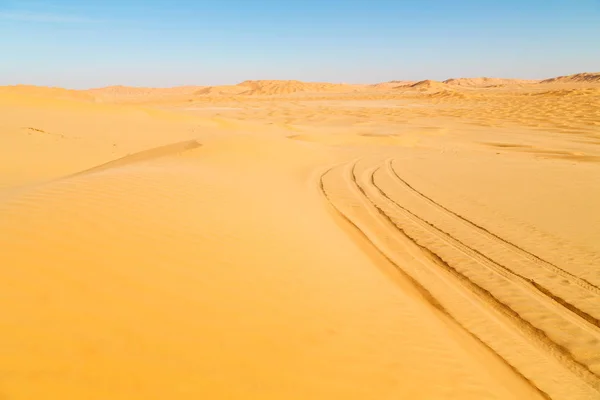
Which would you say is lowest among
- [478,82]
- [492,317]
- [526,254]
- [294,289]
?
[492,317]

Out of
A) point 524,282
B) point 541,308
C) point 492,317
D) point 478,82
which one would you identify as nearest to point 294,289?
point 492,317

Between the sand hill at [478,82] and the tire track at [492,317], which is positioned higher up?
the sand hill at [478,82]

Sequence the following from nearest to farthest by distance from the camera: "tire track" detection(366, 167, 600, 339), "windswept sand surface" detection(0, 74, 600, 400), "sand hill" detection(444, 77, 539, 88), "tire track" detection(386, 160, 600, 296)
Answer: "windswept sand surface" detection(0, 74, 600, 400)
"tire track" detection(366, 167, 600, 339)
"tire track" detection(386, 160, 600, 296)
"sand hill" detection(444, 77, 539, 88)

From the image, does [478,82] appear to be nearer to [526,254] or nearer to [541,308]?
[526,254]

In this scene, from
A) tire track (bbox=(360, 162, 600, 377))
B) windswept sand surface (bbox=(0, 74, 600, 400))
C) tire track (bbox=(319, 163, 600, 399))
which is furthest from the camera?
tire track (bbox=(360, 162, 600, 377))

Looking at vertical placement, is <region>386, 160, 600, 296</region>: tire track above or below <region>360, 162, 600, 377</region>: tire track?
above

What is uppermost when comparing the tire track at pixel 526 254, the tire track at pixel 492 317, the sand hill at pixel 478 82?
the sand hill at pixel 478 82

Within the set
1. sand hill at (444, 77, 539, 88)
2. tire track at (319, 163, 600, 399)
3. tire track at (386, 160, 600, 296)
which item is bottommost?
tire track at (319, 163, 600, 399)

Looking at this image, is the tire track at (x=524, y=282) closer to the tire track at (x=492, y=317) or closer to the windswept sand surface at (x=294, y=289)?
the windswept sand surface at (x=294, y=289)

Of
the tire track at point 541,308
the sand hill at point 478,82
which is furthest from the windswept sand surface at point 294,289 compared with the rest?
the sand hill at point 478,82

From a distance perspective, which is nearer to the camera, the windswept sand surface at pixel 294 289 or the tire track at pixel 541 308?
the windswept sand surface at pixel 294 289

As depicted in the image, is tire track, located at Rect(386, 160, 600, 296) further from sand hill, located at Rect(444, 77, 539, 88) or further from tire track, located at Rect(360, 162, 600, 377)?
sand hill, located at Rect(444, 77, 539, 88)

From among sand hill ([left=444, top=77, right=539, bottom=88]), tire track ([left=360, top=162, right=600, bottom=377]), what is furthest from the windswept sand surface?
sand hill ([left=444, top=77, right=539, bottom=88])

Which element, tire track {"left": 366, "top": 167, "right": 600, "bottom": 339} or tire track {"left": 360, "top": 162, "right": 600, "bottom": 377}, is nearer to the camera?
tire track {"left": 360, "top": 162, "right": 600, "bottom": 377}
